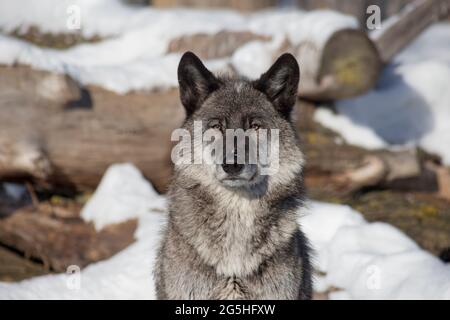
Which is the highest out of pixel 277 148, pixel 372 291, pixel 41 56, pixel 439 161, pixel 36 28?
pixel 36 28

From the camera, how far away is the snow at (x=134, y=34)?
831 cm

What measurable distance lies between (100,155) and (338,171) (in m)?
3.32

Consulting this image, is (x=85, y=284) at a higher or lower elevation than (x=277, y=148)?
lower

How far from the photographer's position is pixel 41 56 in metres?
7.93

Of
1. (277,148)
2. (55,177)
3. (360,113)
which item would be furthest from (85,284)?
(360,113)

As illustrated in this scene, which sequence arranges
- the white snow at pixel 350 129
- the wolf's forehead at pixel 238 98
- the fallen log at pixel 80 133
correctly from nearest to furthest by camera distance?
the wolf's forehead at pixel 238 98 → the fallen log at pixel 80 133 → the white snow at pixel 350 129

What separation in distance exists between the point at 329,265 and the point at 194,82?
2.85 meters

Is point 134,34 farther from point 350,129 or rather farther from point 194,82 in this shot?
point 194,82

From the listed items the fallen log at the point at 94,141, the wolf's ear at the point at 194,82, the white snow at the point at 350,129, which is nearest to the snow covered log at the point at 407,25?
the white snow at the point at 350,129

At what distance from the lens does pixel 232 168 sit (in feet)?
14.6

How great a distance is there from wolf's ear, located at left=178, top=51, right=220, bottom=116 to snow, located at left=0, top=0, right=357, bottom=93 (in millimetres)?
3417

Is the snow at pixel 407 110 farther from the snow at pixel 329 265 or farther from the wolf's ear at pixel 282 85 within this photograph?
the wolf's ear at pixel 282 85

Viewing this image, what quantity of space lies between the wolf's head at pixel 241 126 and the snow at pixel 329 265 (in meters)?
0.85
